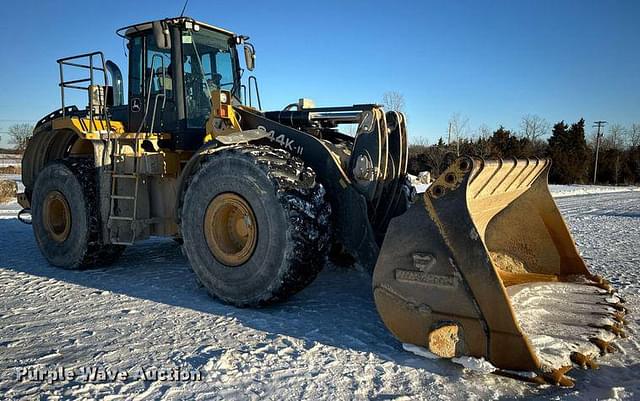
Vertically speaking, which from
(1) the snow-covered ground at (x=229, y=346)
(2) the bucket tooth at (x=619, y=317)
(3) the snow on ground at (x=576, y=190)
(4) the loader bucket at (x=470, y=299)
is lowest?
(1) the snow-covered ground at (x=229, y=346)

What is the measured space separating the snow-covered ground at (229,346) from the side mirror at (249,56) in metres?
2.98

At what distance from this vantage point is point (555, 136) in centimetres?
4256

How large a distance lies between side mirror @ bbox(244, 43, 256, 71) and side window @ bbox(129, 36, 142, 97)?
1.36 meters

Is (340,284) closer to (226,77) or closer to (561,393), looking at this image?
(561,393)

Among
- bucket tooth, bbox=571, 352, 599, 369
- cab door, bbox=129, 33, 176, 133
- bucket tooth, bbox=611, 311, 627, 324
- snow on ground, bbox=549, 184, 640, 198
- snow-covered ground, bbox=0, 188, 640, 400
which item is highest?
cab door, bbox=129, 33, 176, 133

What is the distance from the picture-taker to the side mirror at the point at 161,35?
5309 mm

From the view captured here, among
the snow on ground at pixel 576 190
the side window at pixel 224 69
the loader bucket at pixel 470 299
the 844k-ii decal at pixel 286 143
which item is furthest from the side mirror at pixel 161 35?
the snow on ground at pixel 576 190

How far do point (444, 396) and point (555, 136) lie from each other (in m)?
45.1

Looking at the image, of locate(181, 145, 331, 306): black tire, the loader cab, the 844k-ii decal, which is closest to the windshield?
the loader cab

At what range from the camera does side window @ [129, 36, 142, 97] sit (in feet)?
20.5

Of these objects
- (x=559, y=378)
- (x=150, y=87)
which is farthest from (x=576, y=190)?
(x=559, y=378)

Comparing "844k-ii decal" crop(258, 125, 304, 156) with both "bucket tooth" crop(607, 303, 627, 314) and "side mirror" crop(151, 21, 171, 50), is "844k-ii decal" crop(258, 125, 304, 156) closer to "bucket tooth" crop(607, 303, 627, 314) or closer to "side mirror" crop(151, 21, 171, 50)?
"side mirror" crop(151, 21, 171, 50)

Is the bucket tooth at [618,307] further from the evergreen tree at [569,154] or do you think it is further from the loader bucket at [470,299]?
the evergreen tree at [569,154]

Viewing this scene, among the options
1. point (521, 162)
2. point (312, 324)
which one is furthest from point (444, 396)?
point (521, 162)
